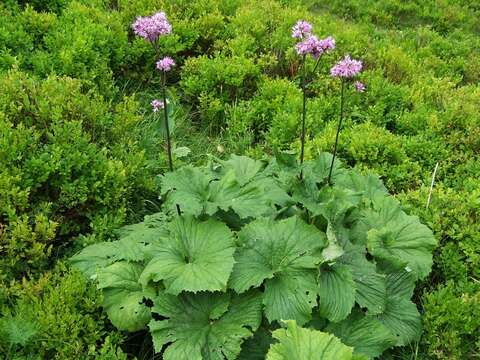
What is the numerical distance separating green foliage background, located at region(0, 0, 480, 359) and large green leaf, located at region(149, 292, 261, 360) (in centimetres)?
40

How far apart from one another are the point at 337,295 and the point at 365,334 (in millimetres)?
345

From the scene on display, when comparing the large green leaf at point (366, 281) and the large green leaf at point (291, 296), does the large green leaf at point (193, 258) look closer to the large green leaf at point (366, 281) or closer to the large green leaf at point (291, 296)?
the large green leaf at point (291, 296)

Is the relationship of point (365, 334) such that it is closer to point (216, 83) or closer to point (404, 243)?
point (404, 243)

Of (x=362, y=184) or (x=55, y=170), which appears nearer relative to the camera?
(x=55, y=170)

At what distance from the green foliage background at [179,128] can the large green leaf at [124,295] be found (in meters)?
0.12

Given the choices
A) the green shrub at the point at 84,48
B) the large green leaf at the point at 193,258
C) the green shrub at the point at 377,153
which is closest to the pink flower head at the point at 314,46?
the large green leaf at the point at 193,258

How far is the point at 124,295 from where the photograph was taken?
338 cm

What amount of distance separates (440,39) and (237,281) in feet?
25.8

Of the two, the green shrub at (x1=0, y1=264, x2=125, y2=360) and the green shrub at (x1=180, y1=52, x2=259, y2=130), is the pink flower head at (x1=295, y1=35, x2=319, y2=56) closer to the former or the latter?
the green shrub at (x1=0, y1=264, x2=125, y2=360)

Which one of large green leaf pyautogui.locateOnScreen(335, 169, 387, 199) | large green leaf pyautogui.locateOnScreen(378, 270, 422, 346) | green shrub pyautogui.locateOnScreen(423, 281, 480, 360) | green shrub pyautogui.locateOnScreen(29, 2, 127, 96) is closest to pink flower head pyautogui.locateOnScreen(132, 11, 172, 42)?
large green leaf pyautogui.locateOnScreen(335, 169, 387, 199)

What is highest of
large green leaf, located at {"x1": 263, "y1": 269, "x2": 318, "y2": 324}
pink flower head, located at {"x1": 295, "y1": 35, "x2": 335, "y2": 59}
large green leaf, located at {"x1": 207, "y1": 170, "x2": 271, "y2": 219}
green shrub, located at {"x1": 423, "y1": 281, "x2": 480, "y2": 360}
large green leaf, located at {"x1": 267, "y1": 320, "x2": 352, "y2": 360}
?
pink flower head, located at {"x1": 295, "y1": 35, "x2": 335, "y2": 59}

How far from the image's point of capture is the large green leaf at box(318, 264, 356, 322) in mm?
3178

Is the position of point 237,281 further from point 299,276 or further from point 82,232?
point 82,232

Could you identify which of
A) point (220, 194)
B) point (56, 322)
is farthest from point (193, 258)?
point (56, 322)
